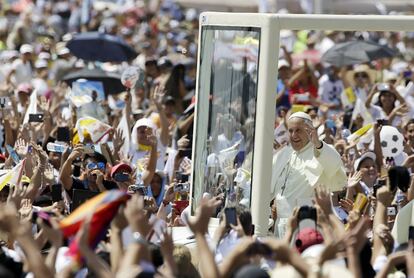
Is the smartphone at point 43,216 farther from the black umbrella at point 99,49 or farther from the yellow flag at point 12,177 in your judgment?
the black umbrella at point 99,49

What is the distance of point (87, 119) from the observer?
1373 centimetres

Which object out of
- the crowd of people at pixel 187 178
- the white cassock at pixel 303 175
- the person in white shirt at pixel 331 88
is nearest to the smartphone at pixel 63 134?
the crowd of people at pixel 187 178

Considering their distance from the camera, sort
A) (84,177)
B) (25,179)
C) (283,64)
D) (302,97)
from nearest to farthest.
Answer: (25,179), (84,177), (302,97), (283,64)

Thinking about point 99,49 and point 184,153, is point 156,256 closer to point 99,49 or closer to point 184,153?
point 184,153

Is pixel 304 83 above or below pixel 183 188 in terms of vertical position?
above

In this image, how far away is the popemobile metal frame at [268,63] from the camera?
32.3 feet

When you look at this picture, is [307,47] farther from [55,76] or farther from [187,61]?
[55,76]

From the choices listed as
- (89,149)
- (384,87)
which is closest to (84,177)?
(89,149)

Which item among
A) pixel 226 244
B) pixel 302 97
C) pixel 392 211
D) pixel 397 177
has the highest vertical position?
pixel 302 97

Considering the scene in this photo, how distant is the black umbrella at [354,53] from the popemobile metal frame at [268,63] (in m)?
8.29

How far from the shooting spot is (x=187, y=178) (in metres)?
11.9

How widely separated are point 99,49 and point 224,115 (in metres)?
9.53

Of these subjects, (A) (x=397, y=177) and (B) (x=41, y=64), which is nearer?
(A) (x=397, y=177)

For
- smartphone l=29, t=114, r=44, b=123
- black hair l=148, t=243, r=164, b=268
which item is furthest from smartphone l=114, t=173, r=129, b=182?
black hair l=148, t=243, r=164, b=268
